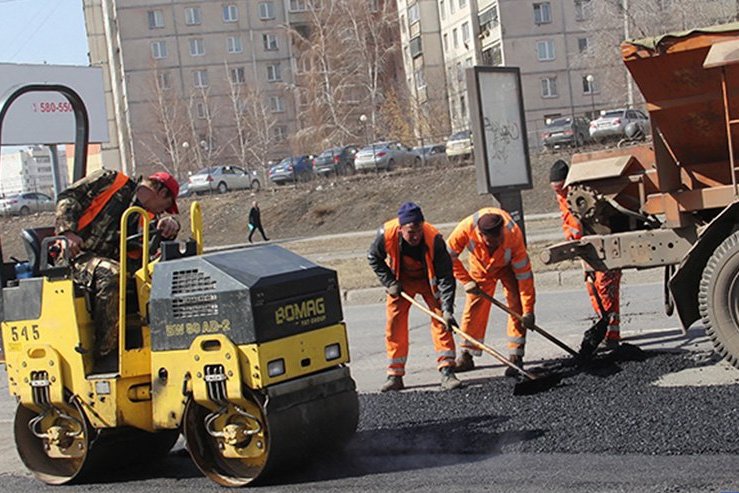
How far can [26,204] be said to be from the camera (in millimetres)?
47062

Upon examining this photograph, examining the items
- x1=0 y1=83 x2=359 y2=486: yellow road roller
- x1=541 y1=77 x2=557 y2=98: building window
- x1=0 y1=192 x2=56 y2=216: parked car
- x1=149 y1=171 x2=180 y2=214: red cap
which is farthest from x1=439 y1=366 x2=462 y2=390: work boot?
x1=541 y1=77 x2=557 y2=98: building window

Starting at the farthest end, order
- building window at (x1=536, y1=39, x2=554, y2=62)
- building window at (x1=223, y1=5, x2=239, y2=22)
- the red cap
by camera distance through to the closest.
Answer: building window at (x1=223, y1=5, x2=239, y2=22)
building window at (x1=536, y1=39, x2=554, y2=62)
the red cap

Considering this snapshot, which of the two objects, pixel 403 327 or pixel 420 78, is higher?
pixel 420 78

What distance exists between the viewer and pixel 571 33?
60.4 metres

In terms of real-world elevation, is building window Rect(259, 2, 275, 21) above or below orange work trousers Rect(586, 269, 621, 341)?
above

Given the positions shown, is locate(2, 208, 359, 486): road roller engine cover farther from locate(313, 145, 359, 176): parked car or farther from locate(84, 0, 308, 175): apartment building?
locate(84, 0, 308, 175): apartment building

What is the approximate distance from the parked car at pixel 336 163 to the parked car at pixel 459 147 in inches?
167

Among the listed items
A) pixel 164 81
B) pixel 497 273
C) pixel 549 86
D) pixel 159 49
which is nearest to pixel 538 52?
pixel 549 86

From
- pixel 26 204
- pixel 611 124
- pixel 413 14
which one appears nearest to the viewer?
pixel 611 124

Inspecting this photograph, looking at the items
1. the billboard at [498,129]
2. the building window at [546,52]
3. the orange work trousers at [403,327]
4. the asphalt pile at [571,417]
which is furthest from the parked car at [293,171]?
the asphalt pile at [571,417]

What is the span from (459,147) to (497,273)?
28.7 metres

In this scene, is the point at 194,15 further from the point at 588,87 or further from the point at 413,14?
the point at 588,87

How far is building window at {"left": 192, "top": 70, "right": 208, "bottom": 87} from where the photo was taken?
237 feet

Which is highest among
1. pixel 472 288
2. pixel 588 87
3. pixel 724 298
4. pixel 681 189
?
pixel 588 87
